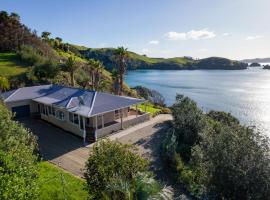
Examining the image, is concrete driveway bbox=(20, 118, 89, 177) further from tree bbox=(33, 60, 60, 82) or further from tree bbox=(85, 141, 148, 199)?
tree bbox=(33, 60, 60, 82)

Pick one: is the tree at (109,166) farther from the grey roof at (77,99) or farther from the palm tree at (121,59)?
the palm tree at (121,59)

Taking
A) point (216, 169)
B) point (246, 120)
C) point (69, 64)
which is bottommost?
point (246, 120)

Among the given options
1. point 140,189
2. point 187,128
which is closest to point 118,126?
point 187,128

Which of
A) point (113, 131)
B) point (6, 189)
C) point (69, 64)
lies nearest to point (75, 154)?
point (113, 131)

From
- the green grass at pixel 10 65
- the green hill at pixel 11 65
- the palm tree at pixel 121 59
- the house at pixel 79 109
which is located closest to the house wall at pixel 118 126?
the house at pixel 79 109

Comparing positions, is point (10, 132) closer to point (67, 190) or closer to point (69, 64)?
point (67, 190)

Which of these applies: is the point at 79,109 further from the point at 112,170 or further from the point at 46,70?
the point at 46,70
